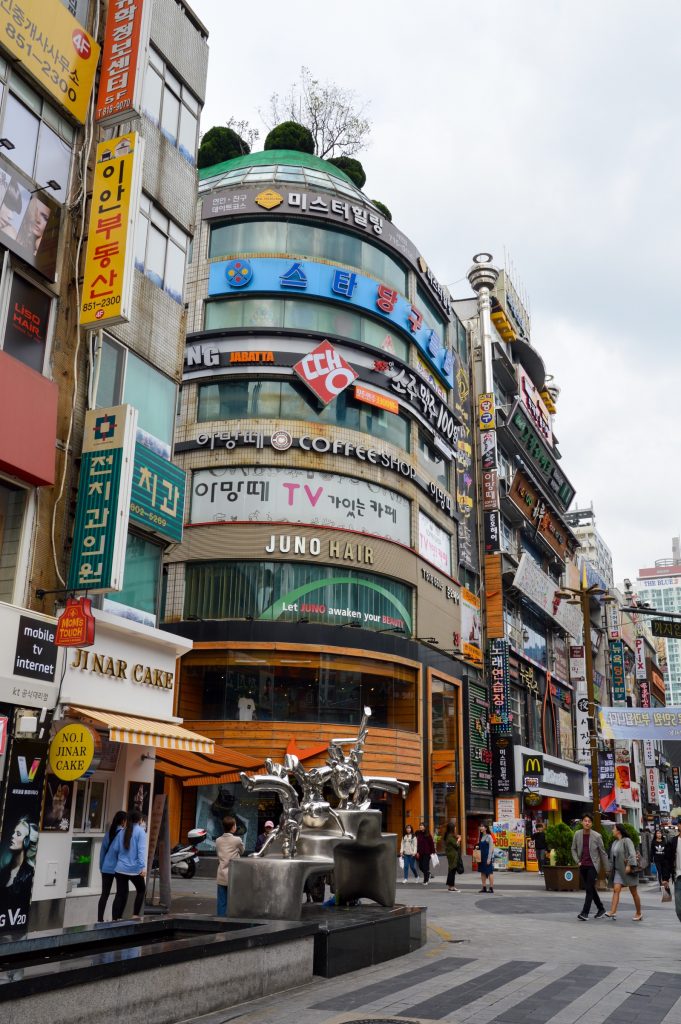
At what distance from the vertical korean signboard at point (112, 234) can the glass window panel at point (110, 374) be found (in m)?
1.17

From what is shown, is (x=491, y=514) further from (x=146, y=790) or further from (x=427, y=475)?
(x=146, y=790)

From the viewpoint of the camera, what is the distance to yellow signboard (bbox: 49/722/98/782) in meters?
13.5

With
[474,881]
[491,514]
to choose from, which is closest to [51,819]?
[474,881]

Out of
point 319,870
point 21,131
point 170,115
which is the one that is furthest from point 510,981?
point 170,115

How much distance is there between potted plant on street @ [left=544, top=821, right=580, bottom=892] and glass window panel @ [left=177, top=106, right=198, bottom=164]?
18497 millimetres

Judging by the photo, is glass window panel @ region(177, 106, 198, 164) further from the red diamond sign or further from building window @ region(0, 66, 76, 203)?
the red diamond sign

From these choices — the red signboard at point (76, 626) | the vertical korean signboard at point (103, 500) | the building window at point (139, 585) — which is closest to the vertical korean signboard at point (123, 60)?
the vertical korean signboard at point (103, 500)

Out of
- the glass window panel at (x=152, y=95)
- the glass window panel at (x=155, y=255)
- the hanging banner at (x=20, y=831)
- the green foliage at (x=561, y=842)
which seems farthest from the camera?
the green foliage at (x=561, y=842)

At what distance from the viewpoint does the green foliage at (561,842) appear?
23406 mm

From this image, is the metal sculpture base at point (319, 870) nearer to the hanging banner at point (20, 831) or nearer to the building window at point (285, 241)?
the hanging banner at point (20, 831)

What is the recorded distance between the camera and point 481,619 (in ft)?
149

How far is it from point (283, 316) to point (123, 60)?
62.5 feet

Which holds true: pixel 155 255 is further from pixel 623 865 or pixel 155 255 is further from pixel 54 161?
pixel 623 865

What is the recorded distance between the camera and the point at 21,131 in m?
15.2
